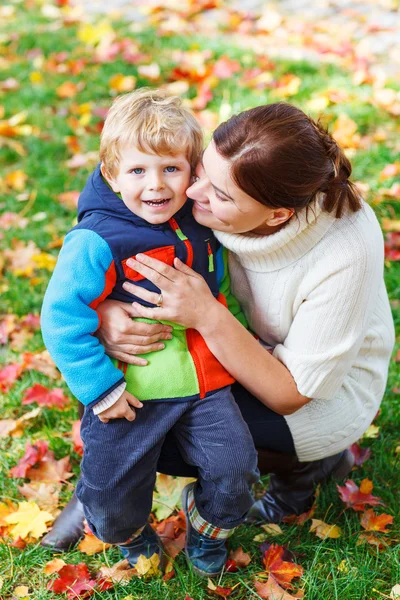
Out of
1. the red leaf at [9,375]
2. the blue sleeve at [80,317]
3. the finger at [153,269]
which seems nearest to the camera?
the blue sleeve at [80,317]

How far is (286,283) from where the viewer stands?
2111mm

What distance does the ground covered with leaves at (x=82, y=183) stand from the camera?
2221 millimetres

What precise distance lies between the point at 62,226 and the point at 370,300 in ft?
7.61

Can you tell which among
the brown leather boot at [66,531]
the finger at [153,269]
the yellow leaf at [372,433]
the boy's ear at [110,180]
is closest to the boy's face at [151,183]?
the boy's ear at [110,180]

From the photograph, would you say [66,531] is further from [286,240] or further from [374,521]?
[286,240]

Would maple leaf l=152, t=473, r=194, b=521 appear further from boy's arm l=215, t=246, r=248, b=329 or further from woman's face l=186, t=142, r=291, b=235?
woman's face l=186, t=142, r=291, b=235

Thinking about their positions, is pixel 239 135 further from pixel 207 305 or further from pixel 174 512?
pixel 174 512

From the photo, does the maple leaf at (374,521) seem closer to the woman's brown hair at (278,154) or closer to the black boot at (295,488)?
the black boot at (295,488)

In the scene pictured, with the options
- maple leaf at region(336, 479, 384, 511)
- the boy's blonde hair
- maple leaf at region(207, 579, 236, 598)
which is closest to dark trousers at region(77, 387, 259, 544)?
maple leaf at region(207, 579, 236, 598)

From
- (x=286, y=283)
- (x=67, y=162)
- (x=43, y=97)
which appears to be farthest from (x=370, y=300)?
(x=43, y=97)

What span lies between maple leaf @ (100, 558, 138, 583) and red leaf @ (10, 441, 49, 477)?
20.1 inches

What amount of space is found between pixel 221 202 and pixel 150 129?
268 millimetres

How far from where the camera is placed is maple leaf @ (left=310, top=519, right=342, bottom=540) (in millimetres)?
2324

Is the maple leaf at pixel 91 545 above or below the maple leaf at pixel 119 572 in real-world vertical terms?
below
